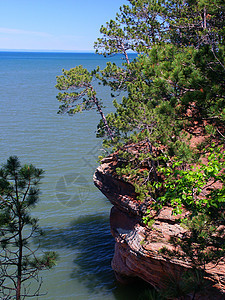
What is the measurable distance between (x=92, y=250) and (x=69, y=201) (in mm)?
5656

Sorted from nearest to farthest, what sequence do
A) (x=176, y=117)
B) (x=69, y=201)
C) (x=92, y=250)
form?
(x=176, y=117) < (x=92, y=250) < (x=69, y=201)

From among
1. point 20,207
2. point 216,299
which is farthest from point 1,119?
point 216,299

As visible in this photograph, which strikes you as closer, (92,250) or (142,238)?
(142,238)

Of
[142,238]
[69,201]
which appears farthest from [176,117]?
[69,201]

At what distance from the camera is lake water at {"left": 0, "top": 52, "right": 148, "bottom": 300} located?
16.2 m

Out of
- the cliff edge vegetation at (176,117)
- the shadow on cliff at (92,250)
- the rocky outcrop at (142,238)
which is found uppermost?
the cliff edge vegetation at (176,117)

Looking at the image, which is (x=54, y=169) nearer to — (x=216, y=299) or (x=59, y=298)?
(x=59, y=298)

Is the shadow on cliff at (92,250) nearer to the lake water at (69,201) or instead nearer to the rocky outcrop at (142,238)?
the lake water at (69,201)

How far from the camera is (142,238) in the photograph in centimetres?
1222

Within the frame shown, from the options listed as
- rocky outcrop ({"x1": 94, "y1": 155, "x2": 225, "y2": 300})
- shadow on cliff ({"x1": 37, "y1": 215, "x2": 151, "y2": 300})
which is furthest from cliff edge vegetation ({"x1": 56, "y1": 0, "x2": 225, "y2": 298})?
shadow on cliff ({"x1": 37, "y1": 215, "x2": 151, "y2": 300})

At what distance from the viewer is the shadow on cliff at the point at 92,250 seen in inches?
628

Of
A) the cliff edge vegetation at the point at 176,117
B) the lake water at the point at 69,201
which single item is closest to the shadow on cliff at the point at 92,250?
the lake water at the point at 69,201

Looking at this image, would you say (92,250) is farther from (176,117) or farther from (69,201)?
(176,117)

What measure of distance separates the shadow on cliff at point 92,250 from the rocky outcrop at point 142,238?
1.00 meters
